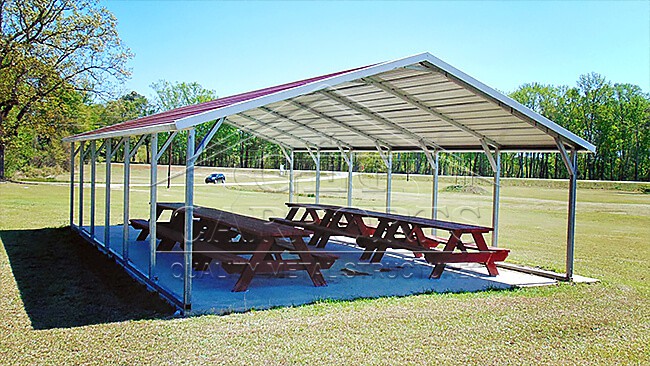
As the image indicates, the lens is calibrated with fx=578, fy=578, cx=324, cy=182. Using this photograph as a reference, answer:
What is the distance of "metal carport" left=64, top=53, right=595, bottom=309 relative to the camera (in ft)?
18.4

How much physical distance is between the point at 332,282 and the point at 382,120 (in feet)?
9.81

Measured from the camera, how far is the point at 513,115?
7.13 metres

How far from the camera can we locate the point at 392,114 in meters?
8.43

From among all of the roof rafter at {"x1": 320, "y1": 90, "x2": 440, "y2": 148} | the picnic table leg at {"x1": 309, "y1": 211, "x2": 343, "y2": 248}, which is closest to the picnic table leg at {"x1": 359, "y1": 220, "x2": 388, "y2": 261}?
the picnic table leg at {"x1": 309, "y1": 211, "x2": 343, "y2": 248}

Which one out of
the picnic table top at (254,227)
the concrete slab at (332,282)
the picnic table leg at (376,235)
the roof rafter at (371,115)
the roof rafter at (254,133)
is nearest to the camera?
the concrete slab at (332,282)

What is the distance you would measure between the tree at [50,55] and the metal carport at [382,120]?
17938 millimetres

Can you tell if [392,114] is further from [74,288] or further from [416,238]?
[74,288]

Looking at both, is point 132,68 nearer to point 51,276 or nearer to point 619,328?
point 51,276

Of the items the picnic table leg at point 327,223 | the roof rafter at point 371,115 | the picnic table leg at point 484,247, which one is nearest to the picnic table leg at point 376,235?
the picnic table leg at point 327,223

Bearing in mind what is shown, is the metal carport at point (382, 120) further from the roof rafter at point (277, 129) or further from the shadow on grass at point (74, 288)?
the shadow on grass at point (74, 288)

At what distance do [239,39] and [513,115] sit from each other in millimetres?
22783

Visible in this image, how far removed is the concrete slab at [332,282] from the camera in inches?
229

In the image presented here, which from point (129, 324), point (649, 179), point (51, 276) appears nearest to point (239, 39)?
point (51, 276)

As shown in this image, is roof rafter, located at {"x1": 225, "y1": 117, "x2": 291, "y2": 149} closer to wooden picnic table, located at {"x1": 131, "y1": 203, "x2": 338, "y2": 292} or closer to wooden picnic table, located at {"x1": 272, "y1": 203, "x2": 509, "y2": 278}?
wooden picnic table, located at {"x1": 272, "y1": 203, "x2": 509, "y2": 278}
